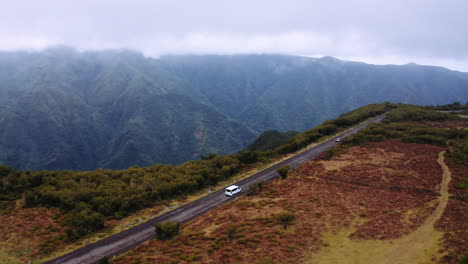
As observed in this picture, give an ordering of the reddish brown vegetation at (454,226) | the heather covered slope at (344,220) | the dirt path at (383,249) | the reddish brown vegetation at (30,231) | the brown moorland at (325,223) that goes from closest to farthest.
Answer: the reddish brown vegetation at (454,226)
the dirt path at (383,249)
the heather covered slope at (344,220)
the brown moorland at (325,223)
the reddish brown vegetation at (30,231)

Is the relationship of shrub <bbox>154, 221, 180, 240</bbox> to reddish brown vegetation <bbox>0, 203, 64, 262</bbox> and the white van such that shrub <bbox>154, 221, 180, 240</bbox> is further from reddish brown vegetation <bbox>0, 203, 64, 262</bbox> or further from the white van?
the white van

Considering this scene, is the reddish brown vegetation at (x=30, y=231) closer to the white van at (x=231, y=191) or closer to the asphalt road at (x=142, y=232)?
the asphalt road at (x=142, y=232)

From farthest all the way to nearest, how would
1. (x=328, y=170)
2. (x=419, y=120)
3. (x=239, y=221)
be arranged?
(x=419, y=120) < (x=328, y=170) < (x=239, y=221)

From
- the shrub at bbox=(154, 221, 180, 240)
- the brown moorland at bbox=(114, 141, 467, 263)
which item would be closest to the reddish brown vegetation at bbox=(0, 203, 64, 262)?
the brown moorland at bbox=(114, 141, 467, 263)

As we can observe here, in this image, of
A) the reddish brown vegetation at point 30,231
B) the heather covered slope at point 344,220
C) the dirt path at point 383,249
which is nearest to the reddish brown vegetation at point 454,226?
the heather covered slope at point 344,220

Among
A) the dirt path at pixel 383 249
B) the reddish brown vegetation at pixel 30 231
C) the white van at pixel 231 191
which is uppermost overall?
the dirt path at pixel 383 249

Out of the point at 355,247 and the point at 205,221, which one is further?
the point at 205,221

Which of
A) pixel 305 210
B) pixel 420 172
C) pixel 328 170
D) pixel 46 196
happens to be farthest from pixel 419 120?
pixel 46 196

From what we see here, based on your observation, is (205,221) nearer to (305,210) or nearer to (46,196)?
(305,210)
